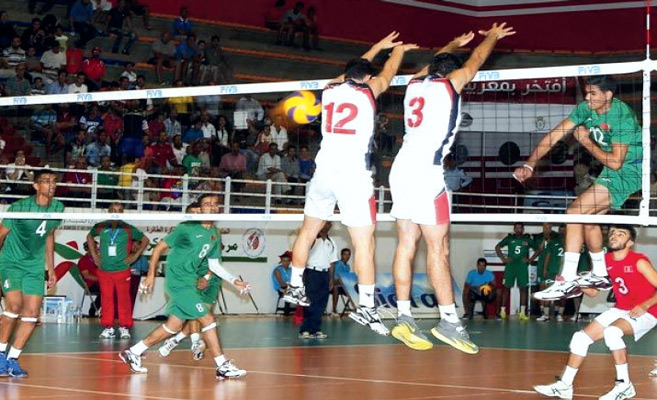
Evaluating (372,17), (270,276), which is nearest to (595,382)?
(270,276)

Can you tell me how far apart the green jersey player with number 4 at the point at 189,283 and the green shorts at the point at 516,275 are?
1459cm

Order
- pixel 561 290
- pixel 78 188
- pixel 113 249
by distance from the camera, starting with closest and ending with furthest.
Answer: pixel 561 290 < pixel 113 249 < pixel 78 188

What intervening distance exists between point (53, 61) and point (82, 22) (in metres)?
2.54

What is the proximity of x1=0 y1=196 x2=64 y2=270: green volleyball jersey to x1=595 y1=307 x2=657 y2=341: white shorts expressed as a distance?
6.55 m

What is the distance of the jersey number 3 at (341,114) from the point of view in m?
10.9

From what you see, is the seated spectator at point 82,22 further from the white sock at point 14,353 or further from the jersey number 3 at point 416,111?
the jersey number 3 at point 416,111

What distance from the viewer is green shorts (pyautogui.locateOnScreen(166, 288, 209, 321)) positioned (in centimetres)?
1505

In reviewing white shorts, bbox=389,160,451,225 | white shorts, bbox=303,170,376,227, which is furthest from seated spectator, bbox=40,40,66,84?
white shorts, bbox=389,160,451,225

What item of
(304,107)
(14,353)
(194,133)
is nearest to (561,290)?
(14,353)

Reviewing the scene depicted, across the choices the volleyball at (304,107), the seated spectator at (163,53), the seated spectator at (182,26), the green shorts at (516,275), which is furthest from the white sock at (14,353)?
the seated spectator at (182,26)

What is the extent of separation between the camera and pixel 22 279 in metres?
14.5

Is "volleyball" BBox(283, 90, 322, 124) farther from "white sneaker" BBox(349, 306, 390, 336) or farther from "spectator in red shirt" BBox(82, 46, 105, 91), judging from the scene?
"white sneaker" BBox(349, 306, 390, 336)

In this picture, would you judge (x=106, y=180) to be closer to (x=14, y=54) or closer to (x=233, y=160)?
(x=233, y=160)

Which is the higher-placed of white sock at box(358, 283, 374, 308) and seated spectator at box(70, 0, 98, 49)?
seated spectator at box(70, 0, 98, 49)
